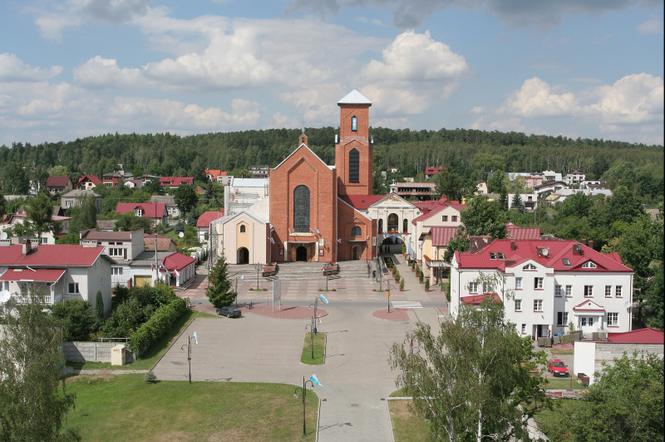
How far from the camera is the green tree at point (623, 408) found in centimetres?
2136

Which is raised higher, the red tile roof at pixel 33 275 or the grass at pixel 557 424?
the red tile roof at pixel 33 275

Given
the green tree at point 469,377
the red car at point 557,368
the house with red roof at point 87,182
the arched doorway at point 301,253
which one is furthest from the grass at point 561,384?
the house with red roof at point 87,182

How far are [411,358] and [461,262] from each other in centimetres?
2360

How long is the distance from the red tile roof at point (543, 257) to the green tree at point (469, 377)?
20.6 meters

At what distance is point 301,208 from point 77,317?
119ft

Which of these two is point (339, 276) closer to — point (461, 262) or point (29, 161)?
point (461, 262)

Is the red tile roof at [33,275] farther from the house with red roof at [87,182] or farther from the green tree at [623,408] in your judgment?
Result: the house with red roof at [87,182]

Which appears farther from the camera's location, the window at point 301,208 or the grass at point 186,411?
the window at point 301,208

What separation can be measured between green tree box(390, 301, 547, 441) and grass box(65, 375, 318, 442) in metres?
8.35

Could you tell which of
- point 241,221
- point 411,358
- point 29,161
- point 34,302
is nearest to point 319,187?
point 241,221

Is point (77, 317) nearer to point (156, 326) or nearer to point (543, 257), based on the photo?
point (156, 326)

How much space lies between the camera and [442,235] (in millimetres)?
62469

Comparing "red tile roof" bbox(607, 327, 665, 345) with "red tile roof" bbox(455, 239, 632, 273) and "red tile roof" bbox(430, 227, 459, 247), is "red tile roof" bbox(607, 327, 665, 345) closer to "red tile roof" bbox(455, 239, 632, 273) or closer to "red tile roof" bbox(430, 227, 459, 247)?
"red tile roof" bbox(455, 239, 632, 273)

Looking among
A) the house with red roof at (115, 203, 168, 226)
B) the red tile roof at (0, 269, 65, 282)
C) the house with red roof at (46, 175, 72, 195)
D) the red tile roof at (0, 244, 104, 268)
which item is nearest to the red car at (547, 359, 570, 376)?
the red tile roof at (0, 244, 104, 268)
